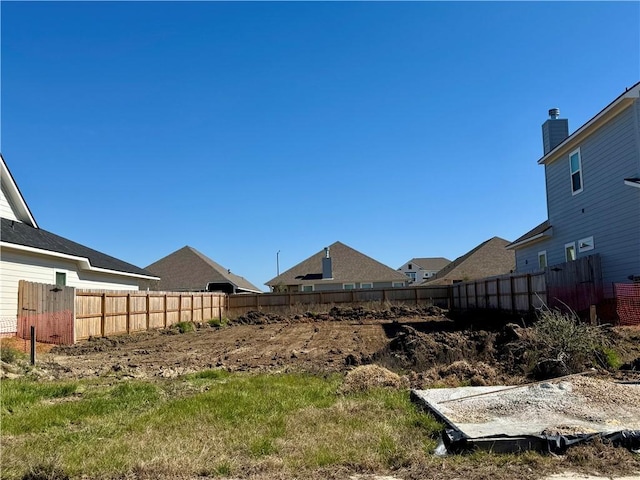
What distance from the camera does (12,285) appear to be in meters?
16.3

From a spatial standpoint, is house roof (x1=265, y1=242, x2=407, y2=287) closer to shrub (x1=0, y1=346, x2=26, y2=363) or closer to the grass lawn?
shrub (x1=0, y1=346, x2=26, y2=363)

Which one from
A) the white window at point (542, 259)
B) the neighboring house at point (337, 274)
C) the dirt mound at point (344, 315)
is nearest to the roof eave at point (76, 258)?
the dirt mound at point (344, 315)

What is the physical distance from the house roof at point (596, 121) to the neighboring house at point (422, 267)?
219ft

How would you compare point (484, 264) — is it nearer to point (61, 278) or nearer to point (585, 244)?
point (585, 244)

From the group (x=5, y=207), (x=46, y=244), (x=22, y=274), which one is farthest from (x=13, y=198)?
(x=22, y=274)

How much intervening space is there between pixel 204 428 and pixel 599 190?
47.4 ft

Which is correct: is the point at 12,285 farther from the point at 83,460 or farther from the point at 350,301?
the point at 350,301

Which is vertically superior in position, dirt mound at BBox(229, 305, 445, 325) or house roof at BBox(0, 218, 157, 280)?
house roof at BBox(0, 218, 157, 280)

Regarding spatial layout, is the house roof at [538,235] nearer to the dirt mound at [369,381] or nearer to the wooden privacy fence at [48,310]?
the dirt mound at [369,381]

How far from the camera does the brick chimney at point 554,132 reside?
20328 millimetres

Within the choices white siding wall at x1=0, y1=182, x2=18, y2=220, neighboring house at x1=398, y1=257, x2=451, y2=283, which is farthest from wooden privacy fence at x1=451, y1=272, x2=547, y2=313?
neighboring house at x1=398, y1=257, x2=451, y2=283

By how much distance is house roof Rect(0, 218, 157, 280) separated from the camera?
54.7 feet

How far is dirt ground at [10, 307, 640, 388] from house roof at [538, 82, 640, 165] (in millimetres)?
6224

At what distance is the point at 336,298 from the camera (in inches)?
1321
